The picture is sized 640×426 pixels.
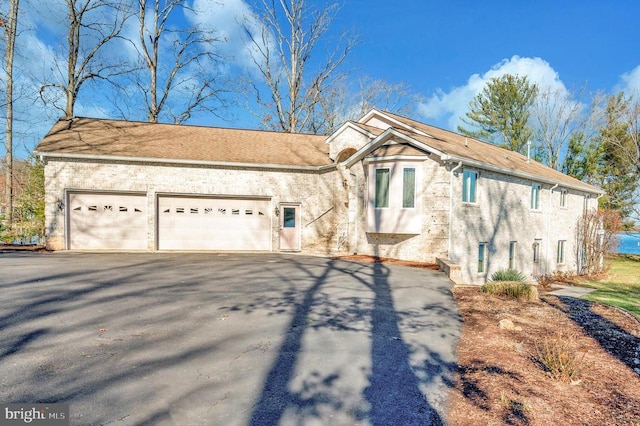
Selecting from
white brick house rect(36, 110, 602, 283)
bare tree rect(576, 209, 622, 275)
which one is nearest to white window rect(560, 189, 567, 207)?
bare tree rect(576, 209, 622, 275)

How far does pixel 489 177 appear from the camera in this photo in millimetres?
15227

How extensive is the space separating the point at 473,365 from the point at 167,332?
14.7 feet

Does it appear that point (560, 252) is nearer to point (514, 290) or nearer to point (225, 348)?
point (514, 290)

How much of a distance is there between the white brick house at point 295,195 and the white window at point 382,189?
0.04 meters

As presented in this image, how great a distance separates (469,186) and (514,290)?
21.6ft

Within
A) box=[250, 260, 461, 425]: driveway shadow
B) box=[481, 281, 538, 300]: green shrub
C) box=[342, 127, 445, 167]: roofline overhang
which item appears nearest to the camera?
box=[250, 260, 461, 425]: driveway shadow

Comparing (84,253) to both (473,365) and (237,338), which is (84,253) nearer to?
(237,338)

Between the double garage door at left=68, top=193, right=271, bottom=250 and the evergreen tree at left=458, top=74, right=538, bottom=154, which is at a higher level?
the evergreen tree at left=458, top=74, right=538, bottom=154

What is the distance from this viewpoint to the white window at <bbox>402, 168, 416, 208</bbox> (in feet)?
45.0

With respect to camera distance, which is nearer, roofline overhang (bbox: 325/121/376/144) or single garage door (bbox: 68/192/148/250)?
single garage door (bbox: 68/192/148/250)

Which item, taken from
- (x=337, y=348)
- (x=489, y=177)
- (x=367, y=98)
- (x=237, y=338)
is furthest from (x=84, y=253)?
(x=367, y=98)

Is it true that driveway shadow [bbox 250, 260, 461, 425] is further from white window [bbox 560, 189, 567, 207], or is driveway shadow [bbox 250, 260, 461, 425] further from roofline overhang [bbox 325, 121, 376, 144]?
white window [bbox 560, 189, 567, 207]

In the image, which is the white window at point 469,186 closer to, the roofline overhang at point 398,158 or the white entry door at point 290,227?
the roofline overhang at point 398,158

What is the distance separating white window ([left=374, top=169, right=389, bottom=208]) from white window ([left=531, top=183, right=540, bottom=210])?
913 cm
